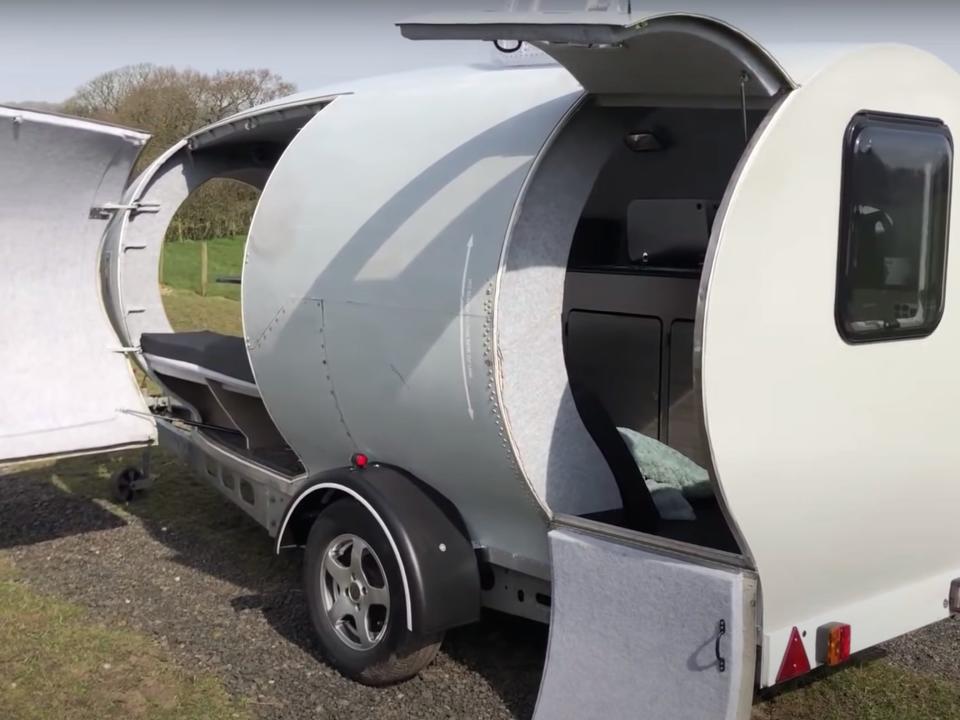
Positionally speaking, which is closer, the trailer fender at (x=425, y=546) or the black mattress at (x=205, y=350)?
the trailer fender at (x=425, y=546)

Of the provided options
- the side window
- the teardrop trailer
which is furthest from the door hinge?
the side window

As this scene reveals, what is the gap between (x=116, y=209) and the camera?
286 inches

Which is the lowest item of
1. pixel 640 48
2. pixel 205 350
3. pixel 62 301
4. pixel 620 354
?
pixel 205 350

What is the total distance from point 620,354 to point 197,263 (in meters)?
17.6

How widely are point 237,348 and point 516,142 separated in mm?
3380

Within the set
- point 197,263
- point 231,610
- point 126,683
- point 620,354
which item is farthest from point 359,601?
point 197,263

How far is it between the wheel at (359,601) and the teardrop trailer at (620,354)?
2cm

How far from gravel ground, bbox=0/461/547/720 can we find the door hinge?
208 centimetres

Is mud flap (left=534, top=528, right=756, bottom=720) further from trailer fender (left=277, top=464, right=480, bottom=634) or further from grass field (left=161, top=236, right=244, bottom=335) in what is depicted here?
grass field (left=161, top=236, right=244, bottom=335)

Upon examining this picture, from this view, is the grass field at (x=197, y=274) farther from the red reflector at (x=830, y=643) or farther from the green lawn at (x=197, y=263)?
the red reflector at (x=830, y=643)

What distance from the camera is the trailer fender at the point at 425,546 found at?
4637 millimetres

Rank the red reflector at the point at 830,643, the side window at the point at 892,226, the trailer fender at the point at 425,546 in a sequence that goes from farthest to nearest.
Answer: the trailer fender at the point at 425,546
the red reflector at the point at 830,643
the side window at the point at 892,226

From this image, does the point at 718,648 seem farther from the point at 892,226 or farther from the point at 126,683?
the point at 126,683

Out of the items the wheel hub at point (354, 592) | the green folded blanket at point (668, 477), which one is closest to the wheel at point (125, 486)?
the wheel hub at point (354, 592)
